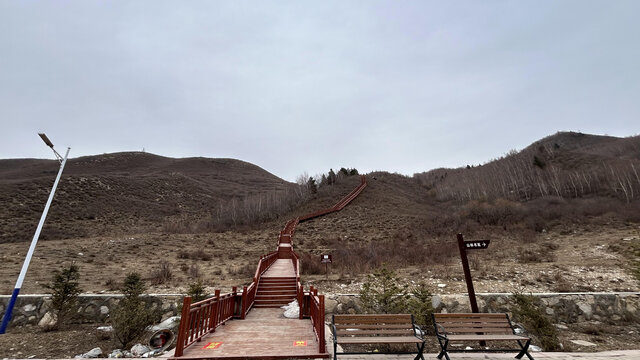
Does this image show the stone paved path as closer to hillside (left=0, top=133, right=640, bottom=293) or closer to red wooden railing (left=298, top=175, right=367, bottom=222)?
hillside (left=0, top=133, right=640, bottom=293)

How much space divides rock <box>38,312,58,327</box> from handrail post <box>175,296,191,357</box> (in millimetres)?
9429

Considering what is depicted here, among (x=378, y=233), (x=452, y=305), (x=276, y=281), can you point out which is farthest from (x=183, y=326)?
(x=378, y=233)

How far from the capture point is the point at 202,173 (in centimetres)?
9919

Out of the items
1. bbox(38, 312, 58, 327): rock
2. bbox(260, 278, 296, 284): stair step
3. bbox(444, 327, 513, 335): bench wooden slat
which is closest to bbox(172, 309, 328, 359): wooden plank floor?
bbox(444, 327, 513, 335): bench wooden slat

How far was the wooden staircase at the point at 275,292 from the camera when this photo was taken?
1173 centimetres

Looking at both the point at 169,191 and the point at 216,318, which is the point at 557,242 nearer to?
the point at 216,318

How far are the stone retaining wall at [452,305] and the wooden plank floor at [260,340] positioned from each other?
2664 mm

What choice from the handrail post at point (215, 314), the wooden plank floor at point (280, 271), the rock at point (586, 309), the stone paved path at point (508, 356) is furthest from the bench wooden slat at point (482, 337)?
the wooden plank floor at point (280, 271)

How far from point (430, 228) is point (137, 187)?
64.7 meters

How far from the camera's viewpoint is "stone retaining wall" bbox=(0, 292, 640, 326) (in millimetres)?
10039

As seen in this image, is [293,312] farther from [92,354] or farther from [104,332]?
[104,332]

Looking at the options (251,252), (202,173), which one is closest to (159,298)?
(251,252)

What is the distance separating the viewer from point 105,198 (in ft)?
164

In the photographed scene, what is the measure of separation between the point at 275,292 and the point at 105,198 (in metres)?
54.3
